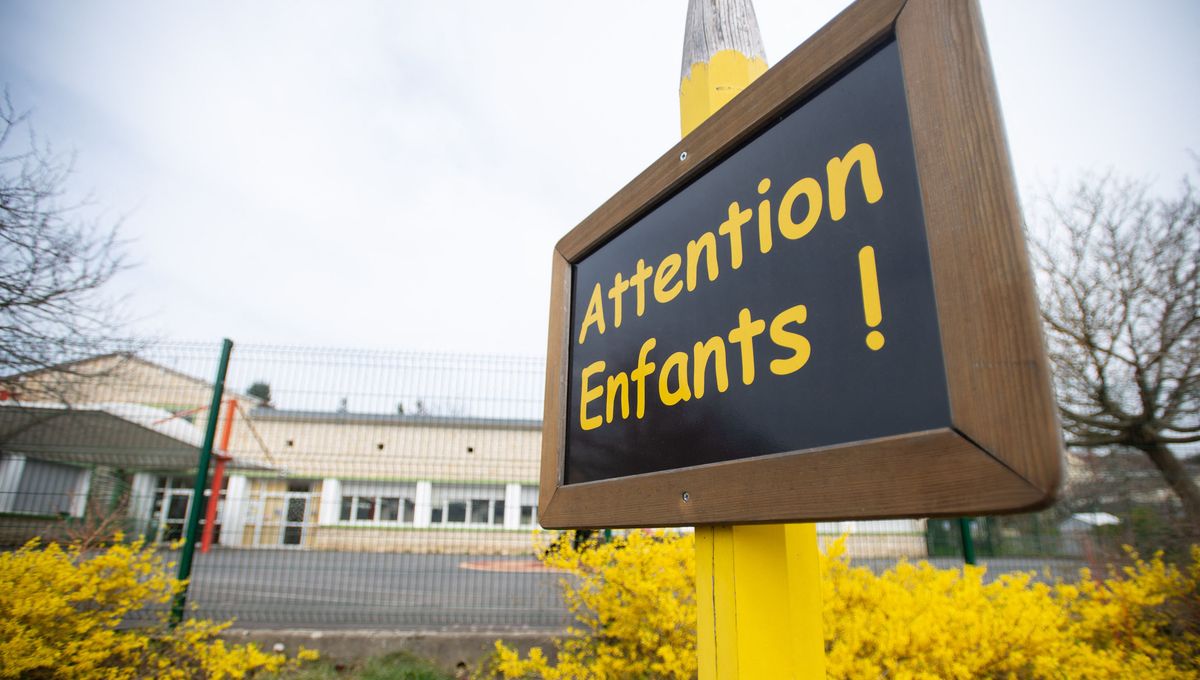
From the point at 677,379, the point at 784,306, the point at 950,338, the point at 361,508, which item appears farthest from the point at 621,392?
the point at 361,508

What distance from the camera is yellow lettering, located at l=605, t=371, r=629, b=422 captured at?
3.88 ft

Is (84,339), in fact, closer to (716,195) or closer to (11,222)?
(11,222)

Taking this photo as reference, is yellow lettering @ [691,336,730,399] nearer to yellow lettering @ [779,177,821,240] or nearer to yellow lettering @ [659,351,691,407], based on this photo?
yellow lettering @ [659,351,691,407]

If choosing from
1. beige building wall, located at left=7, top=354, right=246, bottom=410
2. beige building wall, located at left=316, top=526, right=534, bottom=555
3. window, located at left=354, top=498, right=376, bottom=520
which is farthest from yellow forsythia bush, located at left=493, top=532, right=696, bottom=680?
beige building wall, located at left=7, top=354, right=246, bottom=410

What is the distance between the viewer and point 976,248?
2.06 feet

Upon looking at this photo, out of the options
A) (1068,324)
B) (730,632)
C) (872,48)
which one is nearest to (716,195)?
(872,48)

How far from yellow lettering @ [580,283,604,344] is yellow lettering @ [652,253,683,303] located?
0.67ft

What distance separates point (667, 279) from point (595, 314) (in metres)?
0.27

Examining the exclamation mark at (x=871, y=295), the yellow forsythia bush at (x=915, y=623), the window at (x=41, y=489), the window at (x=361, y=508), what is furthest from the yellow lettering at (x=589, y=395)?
the window at (x=41, y=489)

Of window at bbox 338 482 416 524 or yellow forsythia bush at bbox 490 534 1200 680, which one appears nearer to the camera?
yellow forsythia bush at bbox 490 534 1200 680

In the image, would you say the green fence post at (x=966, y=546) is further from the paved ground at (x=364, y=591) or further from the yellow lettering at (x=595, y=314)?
the yellow lettering at (x=595, y=314)

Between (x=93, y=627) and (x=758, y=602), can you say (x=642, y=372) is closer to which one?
(x=758, y=602)

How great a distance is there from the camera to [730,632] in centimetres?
104

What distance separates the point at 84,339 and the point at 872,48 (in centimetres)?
667
